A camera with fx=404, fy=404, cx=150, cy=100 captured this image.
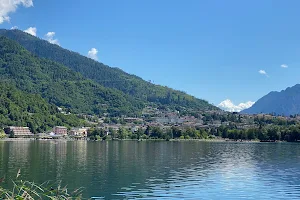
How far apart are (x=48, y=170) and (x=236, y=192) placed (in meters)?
24.0

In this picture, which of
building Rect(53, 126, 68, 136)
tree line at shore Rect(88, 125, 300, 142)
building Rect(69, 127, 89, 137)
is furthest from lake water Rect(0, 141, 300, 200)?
building Rect(69, 127, 89, 137)

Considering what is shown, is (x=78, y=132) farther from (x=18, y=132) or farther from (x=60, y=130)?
(x=18, y=132)

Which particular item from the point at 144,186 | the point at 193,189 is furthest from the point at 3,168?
the point at 193,189

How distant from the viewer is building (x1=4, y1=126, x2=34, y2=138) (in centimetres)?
16288

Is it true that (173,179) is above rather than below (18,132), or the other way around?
below

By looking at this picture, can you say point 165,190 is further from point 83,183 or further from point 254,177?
point 254,177

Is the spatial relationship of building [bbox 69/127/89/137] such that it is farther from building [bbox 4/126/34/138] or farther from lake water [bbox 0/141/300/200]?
lake water [bbox 0/141/300/200]

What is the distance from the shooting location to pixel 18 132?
550 feet

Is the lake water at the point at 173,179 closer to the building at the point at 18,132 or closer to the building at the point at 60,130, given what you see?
the building at the point at 18,132

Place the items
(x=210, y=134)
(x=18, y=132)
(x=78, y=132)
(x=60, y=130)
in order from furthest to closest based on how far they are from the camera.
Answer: (x=78, y=132) → (x=60, y=130) → (x=210, y=134) → (x=18, y=132)

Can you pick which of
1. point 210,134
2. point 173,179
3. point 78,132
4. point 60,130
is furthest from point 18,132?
point 173,179

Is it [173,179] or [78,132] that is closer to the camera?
[173,179]

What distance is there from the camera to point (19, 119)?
601 feet

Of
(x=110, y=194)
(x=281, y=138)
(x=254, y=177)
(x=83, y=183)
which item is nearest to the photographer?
(x=110, y=194)
